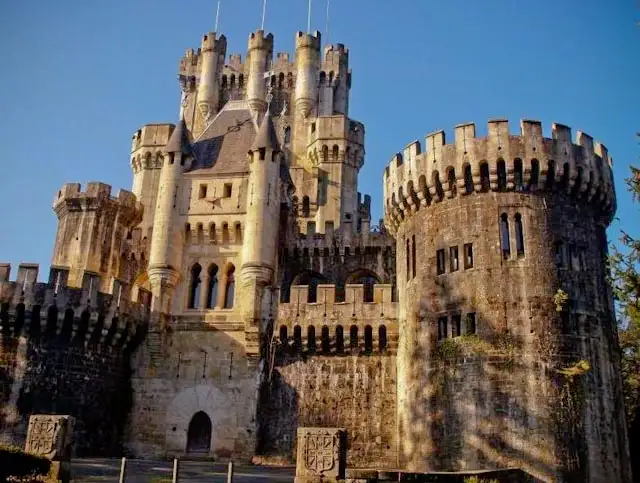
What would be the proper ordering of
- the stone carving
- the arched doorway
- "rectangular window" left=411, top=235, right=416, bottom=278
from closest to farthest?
the stone carving → "rectangular window" left=411, top=235, right=416, bottom=278 → the arched doorway

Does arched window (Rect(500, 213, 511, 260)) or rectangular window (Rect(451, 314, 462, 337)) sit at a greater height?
arched window (Rect(500, 213, 511, 260))

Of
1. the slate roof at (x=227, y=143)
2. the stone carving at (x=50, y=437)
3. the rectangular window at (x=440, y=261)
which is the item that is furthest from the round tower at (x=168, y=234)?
the rectangular window at (x=440, y=261)

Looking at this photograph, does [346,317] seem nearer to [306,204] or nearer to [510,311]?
[510,311]

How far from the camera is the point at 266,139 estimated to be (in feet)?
117

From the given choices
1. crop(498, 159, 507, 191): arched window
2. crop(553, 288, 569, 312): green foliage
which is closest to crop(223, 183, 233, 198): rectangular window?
crop(498, 159, 507, 191): arched window

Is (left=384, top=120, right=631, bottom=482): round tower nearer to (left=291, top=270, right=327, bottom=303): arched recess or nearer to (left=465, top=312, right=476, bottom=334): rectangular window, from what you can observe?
(left=465, top=312, right=476, bottom=334): rectangular window

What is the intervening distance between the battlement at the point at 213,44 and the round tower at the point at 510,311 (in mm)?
36194

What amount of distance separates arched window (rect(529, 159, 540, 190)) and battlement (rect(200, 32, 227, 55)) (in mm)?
40243

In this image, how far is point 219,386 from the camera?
105ft

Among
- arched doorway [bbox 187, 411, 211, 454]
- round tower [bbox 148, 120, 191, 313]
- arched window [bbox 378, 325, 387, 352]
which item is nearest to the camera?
arched window [bbox 378, 325, 387, 352]

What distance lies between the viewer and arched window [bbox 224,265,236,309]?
34.0 meters

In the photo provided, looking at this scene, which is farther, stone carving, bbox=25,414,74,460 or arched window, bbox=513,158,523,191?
arched window, bbox=513,158,523,191

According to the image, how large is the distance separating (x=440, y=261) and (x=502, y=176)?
402 centimetres

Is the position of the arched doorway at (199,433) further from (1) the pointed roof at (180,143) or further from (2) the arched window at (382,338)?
(1) the pointed roof at (180,143)
